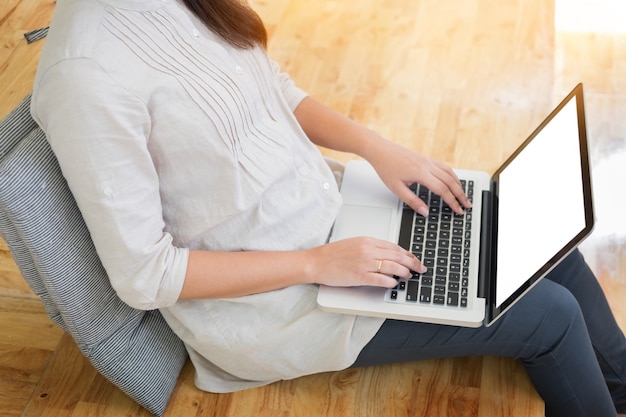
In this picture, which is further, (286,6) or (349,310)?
(286,6)

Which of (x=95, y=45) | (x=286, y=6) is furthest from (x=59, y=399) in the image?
(x=286, y=6)

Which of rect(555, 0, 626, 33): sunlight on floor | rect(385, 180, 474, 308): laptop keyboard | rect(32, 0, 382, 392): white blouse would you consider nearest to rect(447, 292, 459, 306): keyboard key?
rect(385, 180, 474, 308): laptop keyboard

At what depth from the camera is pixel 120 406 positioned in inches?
55.7

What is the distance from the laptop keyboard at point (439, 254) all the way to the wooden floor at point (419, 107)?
19 centimetres

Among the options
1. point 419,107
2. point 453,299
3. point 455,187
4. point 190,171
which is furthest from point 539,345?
point 419,107

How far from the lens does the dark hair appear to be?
129 cm

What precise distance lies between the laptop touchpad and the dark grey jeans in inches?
7.3

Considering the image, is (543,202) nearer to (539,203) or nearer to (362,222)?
(539,203)

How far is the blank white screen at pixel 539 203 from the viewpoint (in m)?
1.20

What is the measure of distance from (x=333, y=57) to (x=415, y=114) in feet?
1.04

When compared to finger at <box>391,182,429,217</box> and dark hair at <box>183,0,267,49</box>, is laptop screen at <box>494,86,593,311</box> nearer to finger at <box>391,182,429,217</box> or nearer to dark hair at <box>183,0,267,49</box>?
finger at <box>391,182,429,217</box>

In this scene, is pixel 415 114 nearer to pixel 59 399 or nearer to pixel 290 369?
pixel 290 369

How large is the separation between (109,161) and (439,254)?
0.57 metres

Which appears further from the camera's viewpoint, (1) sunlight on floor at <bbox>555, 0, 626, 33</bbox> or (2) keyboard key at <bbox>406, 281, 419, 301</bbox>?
(1) sunlight on floor at <bbox>555, 0, 626, 33</bbox>
